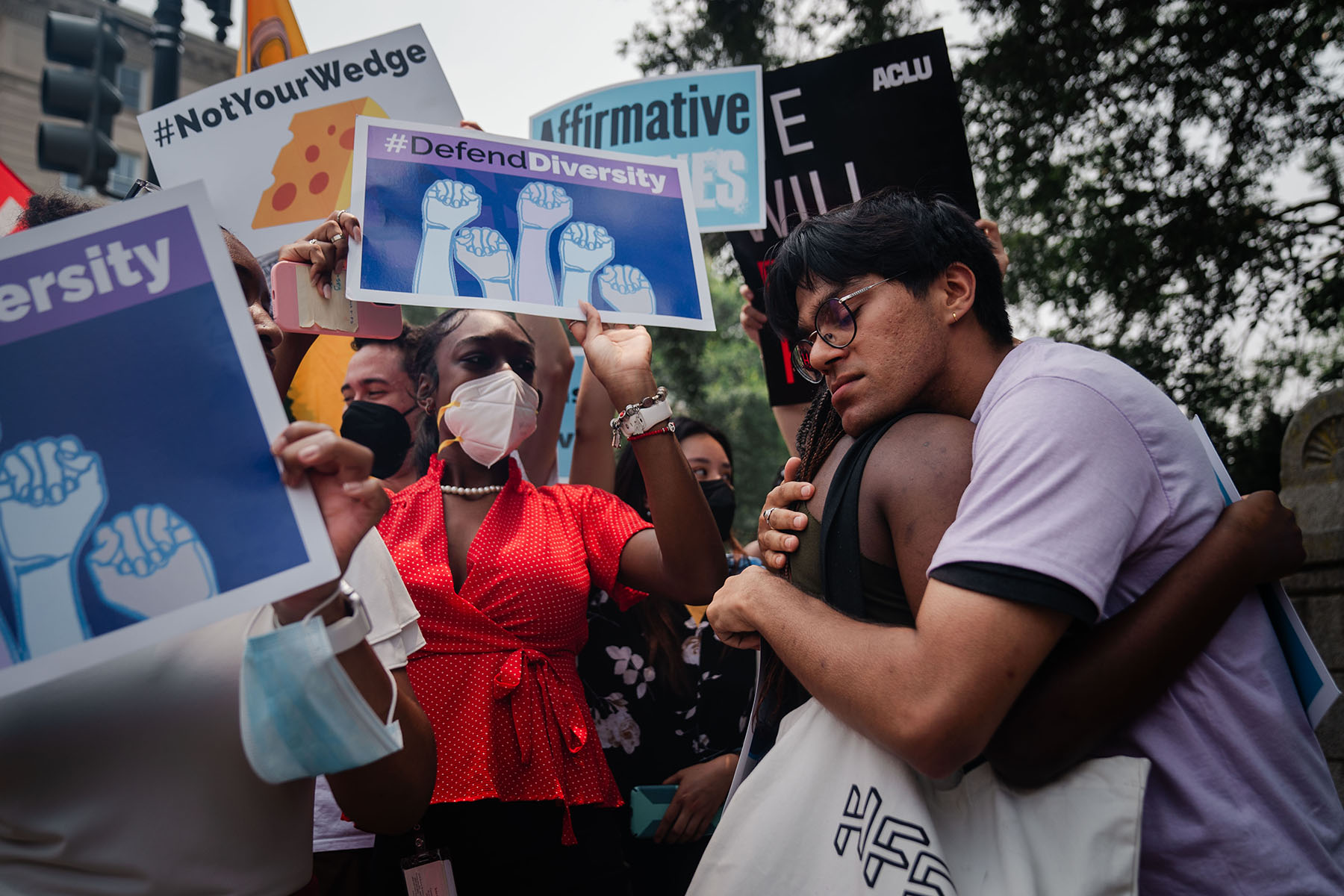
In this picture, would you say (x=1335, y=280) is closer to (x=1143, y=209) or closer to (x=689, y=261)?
(x=1143, y=209)

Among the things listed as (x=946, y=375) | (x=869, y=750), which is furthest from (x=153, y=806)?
(x=946, y=375)

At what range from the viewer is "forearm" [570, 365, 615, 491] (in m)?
3.63

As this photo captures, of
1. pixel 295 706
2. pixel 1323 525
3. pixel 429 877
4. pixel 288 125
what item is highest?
pixel 288 125

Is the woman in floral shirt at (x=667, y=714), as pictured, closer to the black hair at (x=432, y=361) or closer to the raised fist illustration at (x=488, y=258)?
the black hair at (x=432, y=361)

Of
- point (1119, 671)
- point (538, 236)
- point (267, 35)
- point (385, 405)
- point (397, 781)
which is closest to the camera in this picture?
point (1119, 671)

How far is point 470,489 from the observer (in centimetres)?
288

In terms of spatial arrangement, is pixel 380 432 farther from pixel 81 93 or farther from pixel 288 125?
pixel 81 93

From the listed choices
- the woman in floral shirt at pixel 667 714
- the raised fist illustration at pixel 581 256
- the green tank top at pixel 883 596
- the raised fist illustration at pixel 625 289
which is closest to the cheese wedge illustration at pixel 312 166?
the raised fist illustration at pixel 581 256

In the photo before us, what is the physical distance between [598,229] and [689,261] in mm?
283

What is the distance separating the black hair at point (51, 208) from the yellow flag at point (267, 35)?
7.61 feet

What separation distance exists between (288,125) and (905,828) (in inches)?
121

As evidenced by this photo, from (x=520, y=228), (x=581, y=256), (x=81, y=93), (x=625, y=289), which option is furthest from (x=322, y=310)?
(x=81, y=93)

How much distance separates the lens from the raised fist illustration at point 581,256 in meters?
2.63

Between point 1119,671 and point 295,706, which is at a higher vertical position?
point 295,706
